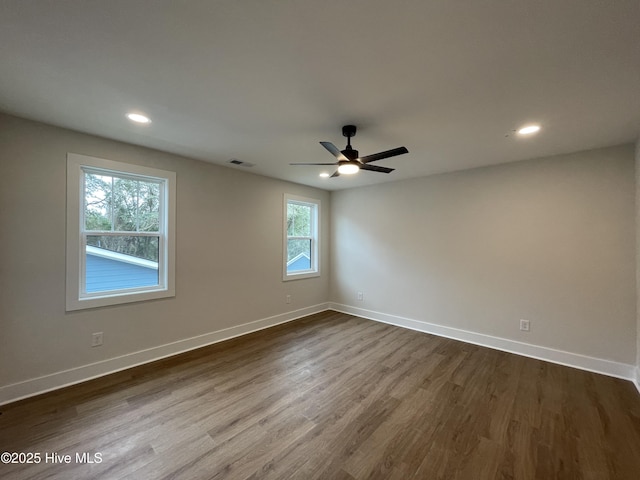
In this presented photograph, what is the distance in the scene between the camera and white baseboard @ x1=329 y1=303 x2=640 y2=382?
2816 millimetres

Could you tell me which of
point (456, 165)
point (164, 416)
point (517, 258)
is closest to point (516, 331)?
point (517, 258)

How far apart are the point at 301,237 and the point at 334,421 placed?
333 cm

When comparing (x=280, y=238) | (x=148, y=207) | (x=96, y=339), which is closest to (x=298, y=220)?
(x=280, y=238)

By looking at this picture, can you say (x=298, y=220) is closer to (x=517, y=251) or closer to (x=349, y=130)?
(x=349, y=130)

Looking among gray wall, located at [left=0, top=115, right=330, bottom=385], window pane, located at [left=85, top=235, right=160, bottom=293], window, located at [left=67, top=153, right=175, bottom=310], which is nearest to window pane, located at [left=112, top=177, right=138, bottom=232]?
window, located at [left=67, top=153, right=175, bottom=310]

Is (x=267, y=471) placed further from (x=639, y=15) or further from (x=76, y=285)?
(x=639, y=15)

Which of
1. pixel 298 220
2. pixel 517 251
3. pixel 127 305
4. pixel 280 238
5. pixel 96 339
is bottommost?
pixel 96 339

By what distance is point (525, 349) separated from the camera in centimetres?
335

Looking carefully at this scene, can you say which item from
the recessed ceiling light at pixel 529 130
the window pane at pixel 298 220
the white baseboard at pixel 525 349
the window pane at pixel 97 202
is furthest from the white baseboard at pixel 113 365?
the recessed ceiling light at pixel 529 130

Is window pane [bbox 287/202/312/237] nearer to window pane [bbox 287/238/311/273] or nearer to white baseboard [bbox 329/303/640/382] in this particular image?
window pane [bbox 287/238/311/273]

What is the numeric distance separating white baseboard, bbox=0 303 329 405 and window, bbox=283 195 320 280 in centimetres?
110

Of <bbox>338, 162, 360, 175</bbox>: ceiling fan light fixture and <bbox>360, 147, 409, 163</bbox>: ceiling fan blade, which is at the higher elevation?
<bbox>360, 147, 409, 163</bbox>: ceiling fan blade

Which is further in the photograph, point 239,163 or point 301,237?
point 301,237

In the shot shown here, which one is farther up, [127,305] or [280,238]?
[280,238]
